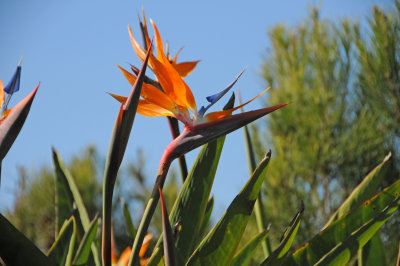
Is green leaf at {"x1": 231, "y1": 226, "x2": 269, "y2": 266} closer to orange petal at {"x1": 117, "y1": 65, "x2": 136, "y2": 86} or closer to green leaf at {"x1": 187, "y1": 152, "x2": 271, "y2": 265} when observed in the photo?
green leaf at {"x1": 187, "y1": 152, "x2": 271, "y2": 265}

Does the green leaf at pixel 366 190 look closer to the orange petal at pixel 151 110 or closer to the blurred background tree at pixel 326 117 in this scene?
the orange petal at pixel 151 110

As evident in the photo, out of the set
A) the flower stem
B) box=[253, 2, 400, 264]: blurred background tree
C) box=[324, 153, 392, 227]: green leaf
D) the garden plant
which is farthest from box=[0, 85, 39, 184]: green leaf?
box=[253, 2, 400, 264]: blurred background tree

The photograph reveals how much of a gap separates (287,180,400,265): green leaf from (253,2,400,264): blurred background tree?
1.69 meters

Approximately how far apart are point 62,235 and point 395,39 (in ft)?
5.87

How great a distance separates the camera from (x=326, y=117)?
237cm

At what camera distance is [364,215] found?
42 cm

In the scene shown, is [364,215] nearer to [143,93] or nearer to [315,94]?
[143,93]

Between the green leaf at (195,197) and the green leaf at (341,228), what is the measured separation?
0.09 m

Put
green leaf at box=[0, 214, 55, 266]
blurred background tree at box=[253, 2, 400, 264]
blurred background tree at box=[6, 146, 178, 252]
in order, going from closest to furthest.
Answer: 1. green leaf at box=[0, 214, 55, 266]
2. blurred background tree at box=[253, 2, 400, 264]
3. blurred background tree at box=[6, 146, 178, 252]

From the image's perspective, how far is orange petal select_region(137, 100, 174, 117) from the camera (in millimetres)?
378

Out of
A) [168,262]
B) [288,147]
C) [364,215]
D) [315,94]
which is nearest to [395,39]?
[315,94]

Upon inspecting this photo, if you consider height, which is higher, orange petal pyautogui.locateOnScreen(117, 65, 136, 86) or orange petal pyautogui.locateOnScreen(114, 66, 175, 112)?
orange petal pyautogui.locateOnScreen(117, 65, 136, 86)

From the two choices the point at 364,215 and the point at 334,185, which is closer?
the point at 364,215

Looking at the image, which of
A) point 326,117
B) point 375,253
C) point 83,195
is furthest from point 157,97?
point 83,195
